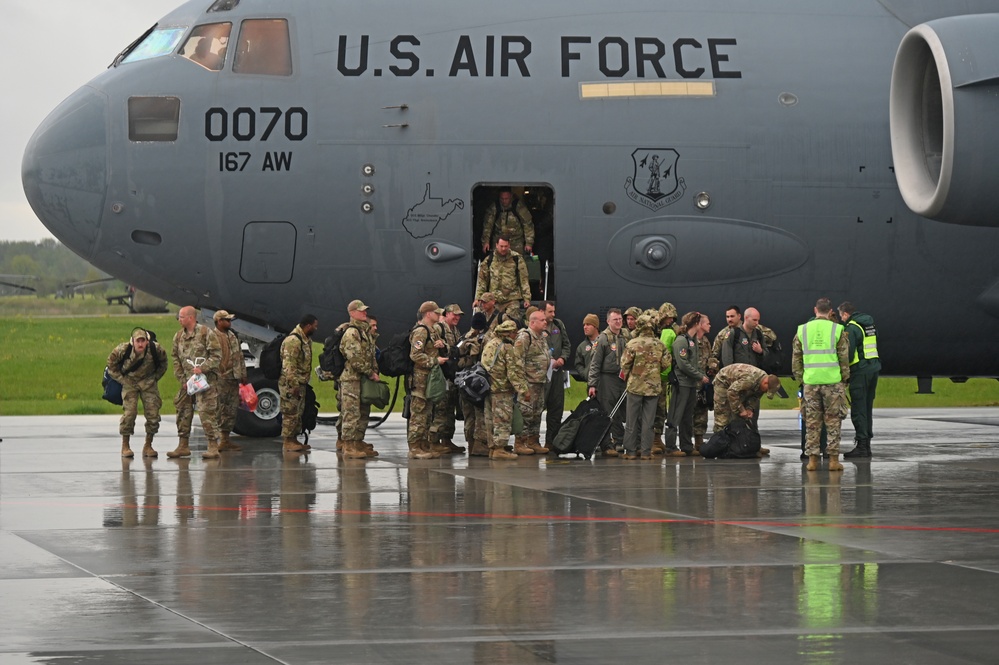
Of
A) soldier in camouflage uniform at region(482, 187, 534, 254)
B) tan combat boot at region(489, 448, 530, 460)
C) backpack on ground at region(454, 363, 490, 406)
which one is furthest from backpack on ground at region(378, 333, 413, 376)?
soldier in camouflage uniform at region(482, 187, 534, 254)

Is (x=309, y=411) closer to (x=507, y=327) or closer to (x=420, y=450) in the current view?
(x=420, y=450)

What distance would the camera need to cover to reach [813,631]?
725cm

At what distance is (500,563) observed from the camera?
9312mm

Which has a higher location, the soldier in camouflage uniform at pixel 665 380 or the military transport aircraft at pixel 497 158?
the military transport aircraft at pixel 497 158

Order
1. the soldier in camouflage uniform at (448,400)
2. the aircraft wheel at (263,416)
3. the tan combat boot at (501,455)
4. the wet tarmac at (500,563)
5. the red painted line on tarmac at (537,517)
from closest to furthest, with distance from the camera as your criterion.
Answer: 1. the wet tarmac at (500,563)
2. the red painted line on tarmac at (537,517)
3. the tan combat boot at (501,455)
4. the soldier in camouflage uniform at (448,400)
5. the aircraft wheel at (263,416)

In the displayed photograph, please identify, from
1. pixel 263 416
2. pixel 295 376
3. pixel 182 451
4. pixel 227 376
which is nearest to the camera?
pixel 182 451

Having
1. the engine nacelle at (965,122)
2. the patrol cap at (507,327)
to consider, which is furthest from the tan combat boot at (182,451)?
the engine nacelle at (965,122)

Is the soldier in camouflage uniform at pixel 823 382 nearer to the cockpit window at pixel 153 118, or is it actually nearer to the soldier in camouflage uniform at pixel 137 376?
the soldier in camouflage uniform at pixel 137 376

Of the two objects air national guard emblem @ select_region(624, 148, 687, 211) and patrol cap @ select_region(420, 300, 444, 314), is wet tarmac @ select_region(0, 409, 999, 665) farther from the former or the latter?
air national guard emblem @ select_region(624, 148, 687, 211)

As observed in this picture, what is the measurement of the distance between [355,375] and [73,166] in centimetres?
416

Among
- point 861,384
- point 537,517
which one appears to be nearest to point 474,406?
point 861,384

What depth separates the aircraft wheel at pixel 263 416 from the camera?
19109 mm

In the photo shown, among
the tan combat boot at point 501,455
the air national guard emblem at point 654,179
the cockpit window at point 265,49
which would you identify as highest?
the cockpit window at point 265,49

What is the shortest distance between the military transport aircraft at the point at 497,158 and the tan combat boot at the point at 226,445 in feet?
5.99
